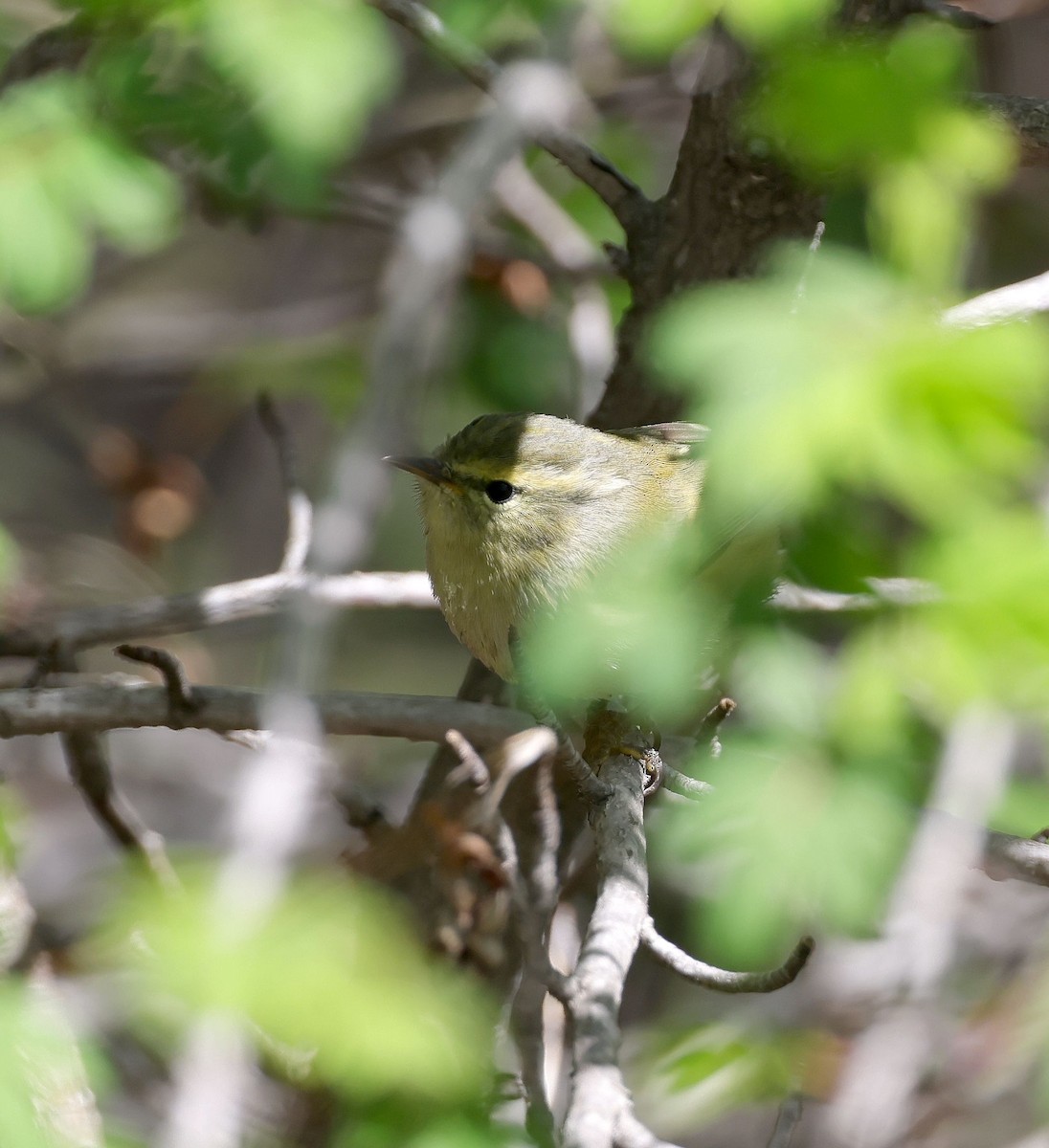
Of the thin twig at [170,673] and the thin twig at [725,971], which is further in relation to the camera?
the thin twig at [170,673]

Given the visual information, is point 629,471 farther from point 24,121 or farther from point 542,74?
point 24,121

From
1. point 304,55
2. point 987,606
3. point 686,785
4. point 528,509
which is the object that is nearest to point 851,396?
point 987,606

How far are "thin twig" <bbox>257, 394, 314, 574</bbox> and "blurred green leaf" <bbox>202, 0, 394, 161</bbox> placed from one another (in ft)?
3.14

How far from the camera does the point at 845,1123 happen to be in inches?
152

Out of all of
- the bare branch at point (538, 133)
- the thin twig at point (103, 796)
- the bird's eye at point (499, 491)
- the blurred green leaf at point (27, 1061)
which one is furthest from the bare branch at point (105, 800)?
the bare branch at point (538, 133)

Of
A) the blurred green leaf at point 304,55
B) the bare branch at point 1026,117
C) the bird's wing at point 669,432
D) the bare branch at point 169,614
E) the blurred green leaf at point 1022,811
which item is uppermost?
the bare branch at point 1026,117

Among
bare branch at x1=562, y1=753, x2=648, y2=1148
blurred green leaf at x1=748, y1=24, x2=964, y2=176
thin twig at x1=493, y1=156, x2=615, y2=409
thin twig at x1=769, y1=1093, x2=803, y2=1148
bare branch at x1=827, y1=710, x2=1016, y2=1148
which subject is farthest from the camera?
thin twig at x1=493, y1=156, x2=615, y2=409

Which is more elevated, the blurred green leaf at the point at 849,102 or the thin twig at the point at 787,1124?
the blurred green leaf at the point at 849,102

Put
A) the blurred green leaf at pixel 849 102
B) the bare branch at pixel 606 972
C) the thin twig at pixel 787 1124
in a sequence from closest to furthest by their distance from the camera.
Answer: the bare branch at pixel 606 972 < the thin twig at pixel 787 1124 < the blurred green leaf at pixel 849 102

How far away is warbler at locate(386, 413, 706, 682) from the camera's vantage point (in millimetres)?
3221

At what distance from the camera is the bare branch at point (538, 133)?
2.88 meters

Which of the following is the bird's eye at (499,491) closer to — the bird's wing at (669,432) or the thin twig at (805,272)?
the bird's wing at (669,432)

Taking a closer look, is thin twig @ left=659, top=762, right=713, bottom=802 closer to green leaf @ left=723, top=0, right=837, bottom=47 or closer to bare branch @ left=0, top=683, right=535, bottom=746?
bare branch @ left=0, top=683, right=535, bottom=746

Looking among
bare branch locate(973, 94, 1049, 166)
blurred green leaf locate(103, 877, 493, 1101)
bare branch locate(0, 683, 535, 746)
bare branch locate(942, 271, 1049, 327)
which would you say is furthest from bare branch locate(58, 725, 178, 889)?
bare branch locate(973, 94, 1049, 166)
